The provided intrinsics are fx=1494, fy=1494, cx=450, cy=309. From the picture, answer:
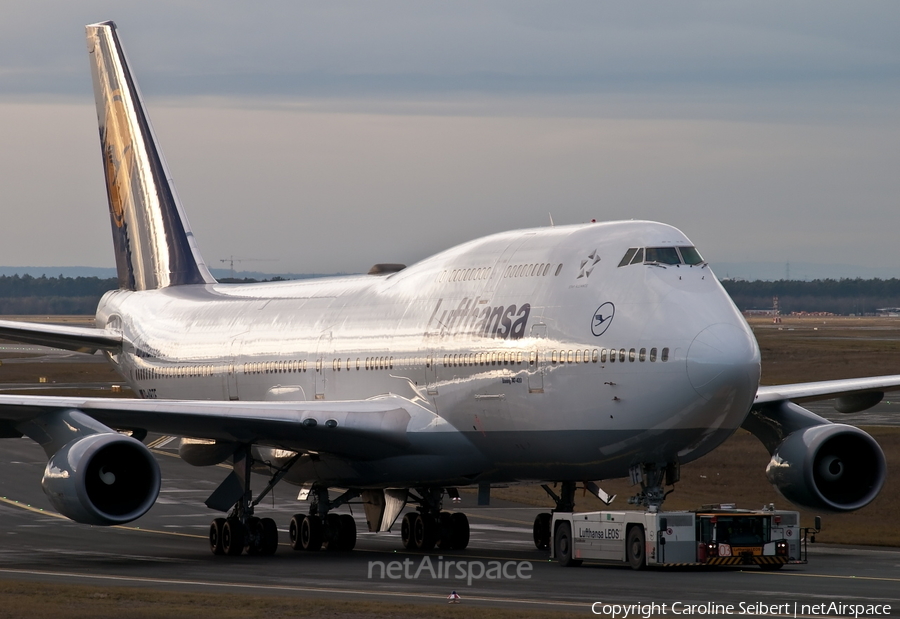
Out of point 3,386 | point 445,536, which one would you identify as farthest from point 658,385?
point 3,386

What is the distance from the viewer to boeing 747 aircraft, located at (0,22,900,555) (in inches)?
1005

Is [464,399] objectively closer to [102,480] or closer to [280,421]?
[280,421]

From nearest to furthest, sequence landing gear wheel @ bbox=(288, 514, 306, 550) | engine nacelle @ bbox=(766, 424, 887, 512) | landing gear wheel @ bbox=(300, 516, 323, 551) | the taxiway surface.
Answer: the taxiway surface
engine nacelle @ bbox=(766, 424, 887, 512)
landing gear wheel @ bbox=(300, 516, 323, 551)
landing gear wheel @ bbox=(288, 514, 306, 550)

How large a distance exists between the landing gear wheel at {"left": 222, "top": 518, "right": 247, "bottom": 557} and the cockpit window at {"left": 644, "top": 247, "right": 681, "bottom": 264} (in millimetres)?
10823

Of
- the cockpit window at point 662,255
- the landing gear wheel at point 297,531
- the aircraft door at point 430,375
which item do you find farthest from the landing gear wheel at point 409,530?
the cockpit window at point 662,255

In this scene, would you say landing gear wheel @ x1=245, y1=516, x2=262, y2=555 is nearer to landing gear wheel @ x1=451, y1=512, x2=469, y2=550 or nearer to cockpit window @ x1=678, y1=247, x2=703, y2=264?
landing gear wheel @ x1=451, y1=512, x2=469, y2=550

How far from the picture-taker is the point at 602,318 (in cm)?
2614

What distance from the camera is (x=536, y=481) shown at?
29.0 m

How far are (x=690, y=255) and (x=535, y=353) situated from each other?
3.30m

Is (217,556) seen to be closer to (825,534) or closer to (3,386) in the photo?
(825,534)

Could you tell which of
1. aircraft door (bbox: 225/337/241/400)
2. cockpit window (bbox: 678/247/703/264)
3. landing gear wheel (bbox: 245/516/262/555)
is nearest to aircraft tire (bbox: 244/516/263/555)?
landing gear wheel (bbox: 245/516/262/555)

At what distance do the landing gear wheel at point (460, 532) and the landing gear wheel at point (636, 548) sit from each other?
6.71 metres

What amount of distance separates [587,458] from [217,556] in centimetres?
908

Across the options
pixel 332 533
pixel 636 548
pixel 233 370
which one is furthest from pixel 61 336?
pixel 636 548
